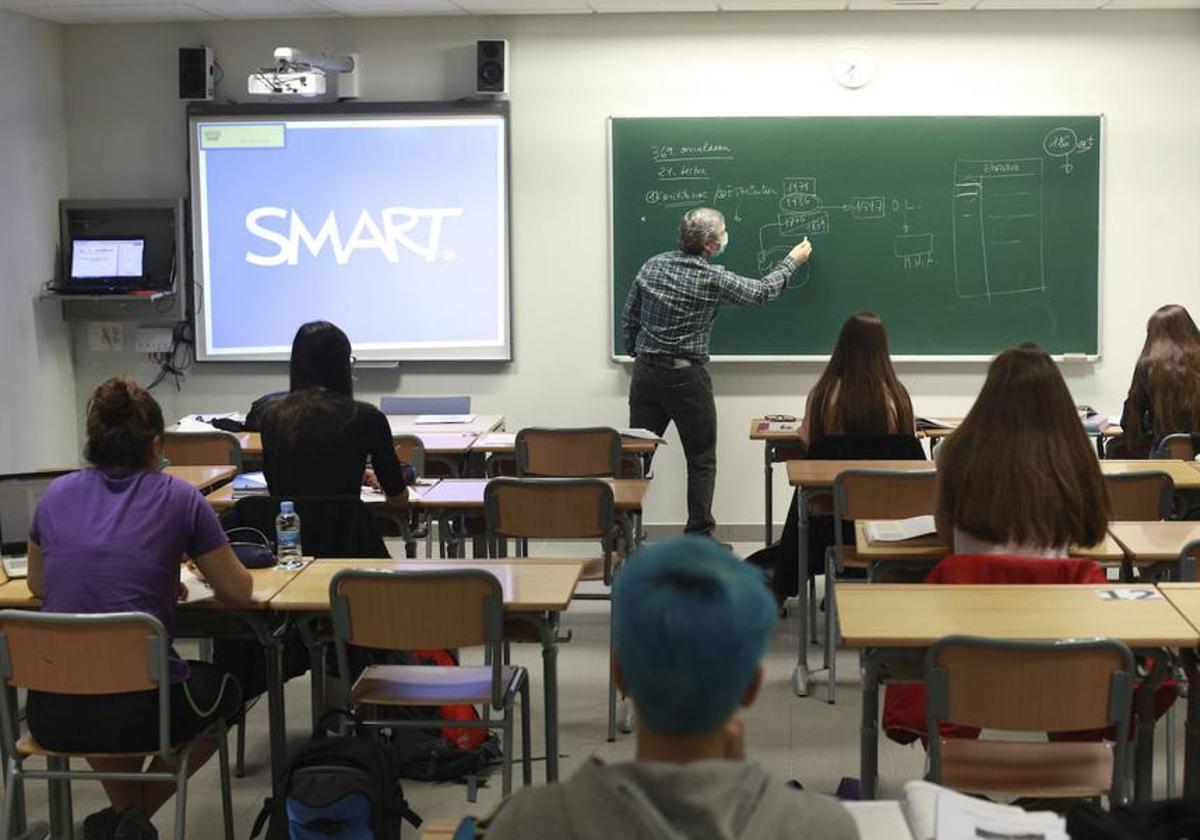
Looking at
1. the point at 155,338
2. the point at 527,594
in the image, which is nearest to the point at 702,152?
the point at 155,338

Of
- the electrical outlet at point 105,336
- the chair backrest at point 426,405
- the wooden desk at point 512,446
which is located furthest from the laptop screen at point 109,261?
the wooden desk at point 512,446

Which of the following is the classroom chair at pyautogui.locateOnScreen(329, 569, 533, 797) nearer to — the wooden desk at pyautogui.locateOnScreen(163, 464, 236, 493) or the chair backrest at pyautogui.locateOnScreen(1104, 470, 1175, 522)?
the wooden desk at pyautogui.locateOnScreen(163, 464, 236, 493)

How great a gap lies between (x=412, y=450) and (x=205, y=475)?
32.6 inches

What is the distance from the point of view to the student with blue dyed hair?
5.14 feet

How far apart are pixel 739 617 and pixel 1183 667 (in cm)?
218

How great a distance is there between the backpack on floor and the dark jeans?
4.10 m

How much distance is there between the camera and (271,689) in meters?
3.94

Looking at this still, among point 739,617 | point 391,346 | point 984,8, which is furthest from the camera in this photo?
point 391,346

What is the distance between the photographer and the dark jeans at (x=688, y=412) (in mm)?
7406

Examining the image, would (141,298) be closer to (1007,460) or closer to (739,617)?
(1007,460)

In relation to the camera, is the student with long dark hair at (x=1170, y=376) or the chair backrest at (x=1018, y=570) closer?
the chair backrest at (x=1018, y=570)

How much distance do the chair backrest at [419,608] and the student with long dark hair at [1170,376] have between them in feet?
11.7

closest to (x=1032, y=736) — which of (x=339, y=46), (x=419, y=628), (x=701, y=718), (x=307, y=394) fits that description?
(x=419, y=628)

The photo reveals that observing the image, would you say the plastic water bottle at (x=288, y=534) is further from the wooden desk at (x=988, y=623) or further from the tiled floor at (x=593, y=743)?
the wooden desk at (x=988, y=623)
